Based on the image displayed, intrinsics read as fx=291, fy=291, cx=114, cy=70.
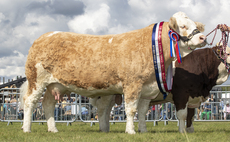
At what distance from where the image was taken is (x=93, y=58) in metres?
6.16

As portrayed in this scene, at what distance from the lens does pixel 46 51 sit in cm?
665

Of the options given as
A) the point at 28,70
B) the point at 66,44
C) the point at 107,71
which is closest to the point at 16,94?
the point at 28,70

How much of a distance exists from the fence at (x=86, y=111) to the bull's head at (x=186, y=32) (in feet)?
18.7

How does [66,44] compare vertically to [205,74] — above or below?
above

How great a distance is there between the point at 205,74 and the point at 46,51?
3893 millimetres

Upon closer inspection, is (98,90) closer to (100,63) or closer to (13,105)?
(100,63)

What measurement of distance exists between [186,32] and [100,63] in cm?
189

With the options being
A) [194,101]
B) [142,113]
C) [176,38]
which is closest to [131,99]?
[142,113]

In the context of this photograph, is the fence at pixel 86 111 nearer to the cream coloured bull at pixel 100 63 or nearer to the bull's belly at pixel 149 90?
the cream coloured bull at pixel 100 63

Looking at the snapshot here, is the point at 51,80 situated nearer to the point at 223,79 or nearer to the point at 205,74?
the point at 205,74

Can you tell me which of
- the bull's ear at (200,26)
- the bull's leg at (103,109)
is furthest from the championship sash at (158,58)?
the bull's leg at (103,109)

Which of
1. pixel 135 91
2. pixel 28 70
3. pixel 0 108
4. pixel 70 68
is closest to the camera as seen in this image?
pixel 135 91

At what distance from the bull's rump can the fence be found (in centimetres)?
475

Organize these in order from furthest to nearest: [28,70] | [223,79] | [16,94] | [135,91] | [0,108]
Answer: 1. [0,108]
2. [16,94]
3. [223,79]
4. [28,70]
5. [135,91]
